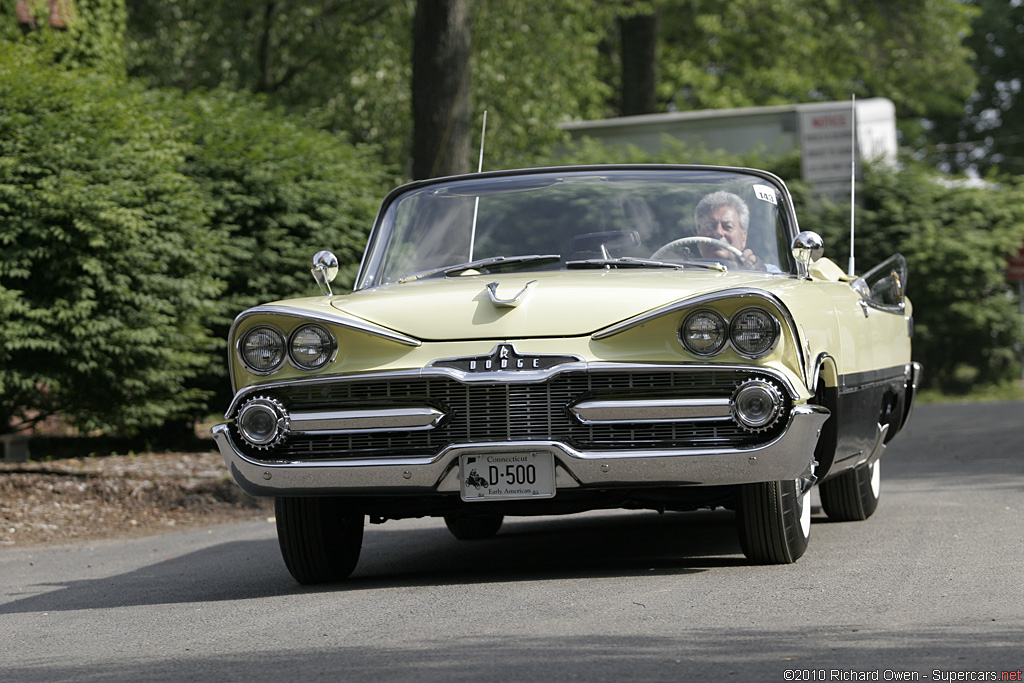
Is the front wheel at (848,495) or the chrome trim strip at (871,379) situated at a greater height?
the chrome trim strip at (871,379)

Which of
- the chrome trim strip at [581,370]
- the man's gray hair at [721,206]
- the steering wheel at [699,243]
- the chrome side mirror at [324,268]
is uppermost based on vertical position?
the man's gray hair at [721,206]

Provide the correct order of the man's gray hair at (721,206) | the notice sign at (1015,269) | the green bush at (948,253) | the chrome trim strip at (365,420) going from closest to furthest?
the chrome trim strip at (365,420) → the man's gray hair at (721,206) → the green bush at (948,253) → the notice sign at (1015,269)

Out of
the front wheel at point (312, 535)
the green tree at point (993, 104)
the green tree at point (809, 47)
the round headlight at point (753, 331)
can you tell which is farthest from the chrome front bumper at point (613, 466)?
the green tree at point (993, 104)

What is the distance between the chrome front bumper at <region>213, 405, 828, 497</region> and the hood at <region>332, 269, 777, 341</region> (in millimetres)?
452

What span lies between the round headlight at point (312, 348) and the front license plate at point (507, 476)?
2.22ft

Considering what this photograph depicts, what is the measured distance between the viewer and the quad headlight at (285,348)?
5.53 metres

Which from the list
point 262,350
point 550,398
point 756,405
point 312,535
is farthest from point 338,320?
point 756,405

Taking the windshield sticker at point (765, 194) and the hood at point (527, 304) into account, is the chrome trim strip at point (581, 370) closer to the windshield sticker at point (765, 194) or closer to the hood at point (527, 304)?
the hood at point (527, 304)

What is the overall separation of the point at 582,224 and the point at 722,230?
25.2 inches

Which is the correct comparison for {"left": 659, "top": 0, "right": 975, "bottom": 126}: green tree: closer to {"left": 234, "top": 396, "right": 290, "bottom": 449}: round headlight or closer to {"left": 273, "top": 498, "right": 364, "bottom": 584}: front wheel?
{"left": 273, "top": 498, "right": 364, "bottom": 584}: front wheel

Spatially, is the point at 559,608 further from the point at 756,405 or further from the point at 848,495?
the point at 848,495

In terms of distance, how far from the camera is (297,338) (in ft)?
18.2

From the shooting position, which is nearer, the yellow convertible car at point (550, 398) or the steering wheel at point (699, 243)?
the yellow convertible car at point (550, 398)

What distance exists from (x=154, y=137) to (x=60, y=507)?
363cm
